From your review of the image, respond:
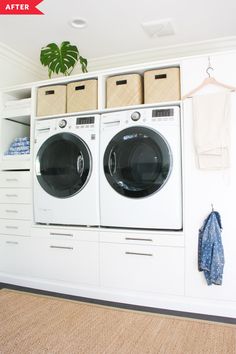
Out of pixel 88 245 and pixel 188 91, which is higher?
pixel 188 91

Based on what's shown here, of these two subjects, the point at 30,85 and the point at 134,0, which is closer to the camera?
the point at 134,0

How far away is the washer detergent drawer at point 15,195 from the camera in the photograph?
2497 mm

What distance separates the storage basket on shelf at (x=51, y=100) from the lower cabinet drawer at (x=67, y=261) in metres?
1.12

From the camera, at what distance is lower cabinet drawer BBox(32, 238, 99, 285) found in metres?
2.24

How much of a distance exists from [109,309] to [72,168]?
44.0 inches

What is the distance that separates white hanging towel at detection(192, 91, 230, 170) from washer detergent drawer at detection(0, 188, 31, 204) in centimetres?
150

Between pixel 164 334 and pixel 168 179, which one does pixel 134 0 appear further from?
pixel 164 334

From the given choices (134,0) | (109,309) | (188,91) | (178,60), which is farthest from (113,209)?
(134,0)

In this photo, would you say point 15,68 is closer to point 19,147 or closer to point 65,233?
point 19,147

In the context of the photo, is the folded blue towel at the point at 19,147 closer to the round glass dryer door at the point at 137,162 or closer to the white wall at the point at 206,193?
the round glass dryer door at the point at 137,162

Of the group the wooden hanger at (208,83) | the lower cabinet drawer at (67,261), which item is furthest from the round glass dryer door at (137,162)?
the lower cabinet drawer at (67,261)

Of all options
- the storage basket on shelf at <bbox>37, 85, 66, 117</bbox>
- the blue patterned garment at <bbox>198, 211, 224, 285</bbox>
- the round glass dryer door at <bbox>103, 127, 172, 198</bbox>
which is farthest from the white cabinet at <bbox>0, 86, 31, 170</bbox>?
the blue patterned garment at <bbox>198, 211, 224, 285</bbox>

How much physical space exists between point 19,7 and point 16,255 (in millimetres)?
2104

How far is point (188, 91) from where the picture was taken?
2.02 metres
